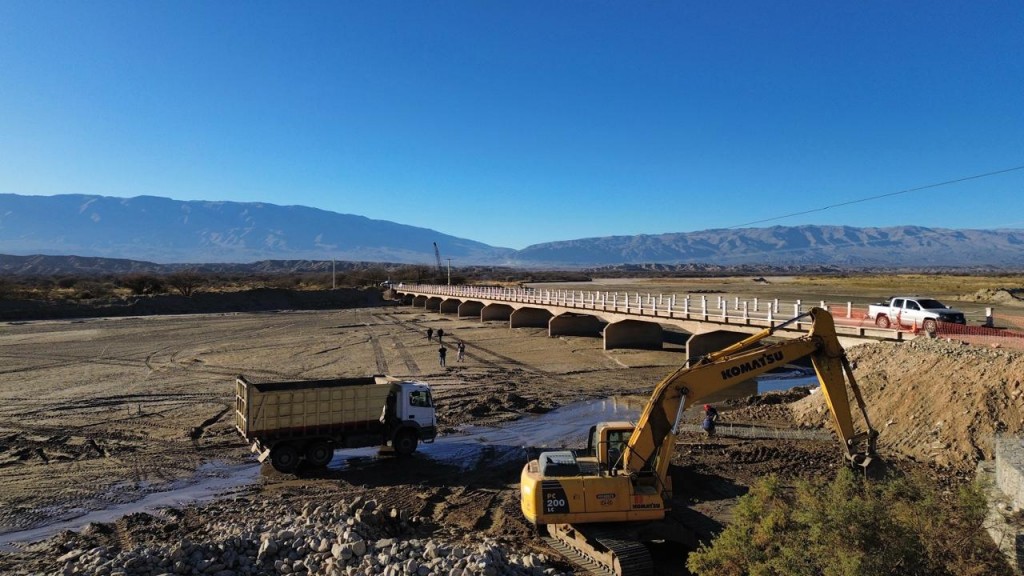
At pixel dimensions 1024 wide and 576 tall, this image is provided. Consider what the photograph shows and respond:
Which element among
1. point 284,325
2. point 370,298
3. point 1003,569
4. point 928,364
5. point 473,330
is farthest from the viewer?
point 370,298

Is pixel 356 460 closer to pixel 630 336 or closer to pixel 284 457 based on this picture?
pixel 284 457

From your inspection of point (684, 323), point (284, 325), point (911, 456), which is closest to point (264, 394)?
point (911, 456)

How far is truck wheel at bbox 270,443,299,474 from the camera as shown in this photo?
55.4 ft

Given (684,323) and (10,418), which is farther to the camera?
(684,323)

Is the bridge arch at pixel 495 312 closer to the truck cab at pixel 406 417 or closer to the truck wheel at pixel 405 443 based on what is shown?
the truck cab at pixel 406 417

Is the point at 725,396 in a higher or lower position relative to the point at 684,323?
lower

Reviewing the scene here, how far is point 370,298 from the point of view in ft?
323

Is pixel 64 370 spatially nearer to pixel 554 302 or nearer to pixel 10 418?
pixel 10 418

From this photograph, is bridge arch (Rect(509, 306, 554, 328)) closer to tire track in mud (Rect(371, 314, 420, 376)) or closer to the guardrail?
the guardrail

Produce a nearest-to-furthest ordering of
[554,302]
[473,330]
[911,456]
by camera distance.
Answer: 1. [911,456]
2. [554,302]
3. [473,330]

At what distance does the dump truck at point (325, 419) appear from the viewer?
54.9ft

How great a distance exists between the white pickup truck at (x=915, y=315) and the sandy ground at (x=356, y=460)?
96.4 inches

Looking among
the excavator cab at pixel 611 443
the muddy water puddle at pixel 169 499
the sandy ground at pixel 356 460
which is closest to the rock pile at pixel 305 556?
the sandy ground at pixel 356 460

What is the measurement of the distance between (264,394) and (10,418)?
46.8 ft
